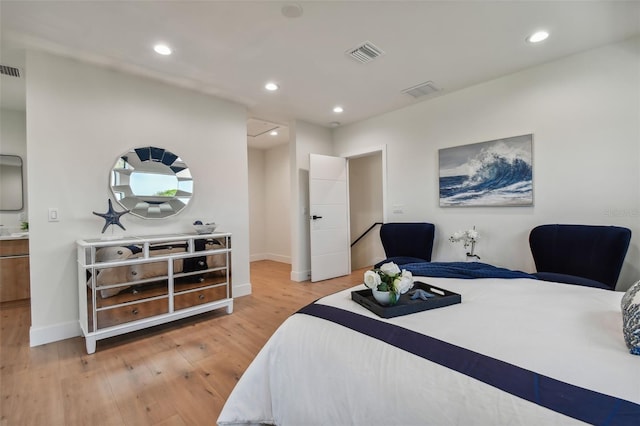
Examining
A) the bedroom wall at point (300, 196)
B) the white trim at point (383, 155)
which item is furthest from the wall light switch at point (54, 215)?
the white trim at point (383, 155)

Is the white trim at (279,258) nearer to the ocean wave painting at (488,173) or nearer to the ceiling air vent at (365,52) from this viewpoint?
the ocean wave painting at (488,173)

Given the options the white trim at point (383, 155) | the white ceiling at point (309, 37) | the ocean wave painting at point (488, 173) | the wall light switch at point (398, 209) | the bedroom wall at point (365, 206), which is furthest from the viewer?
the bedroom wall at point (365, 206)

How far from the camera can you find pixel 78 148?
103 inches

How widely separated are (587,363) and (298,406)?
3.13 feet

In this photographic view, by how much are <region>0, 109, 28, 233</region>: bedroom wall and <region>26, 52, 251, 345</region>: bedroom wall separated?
211 centimetres

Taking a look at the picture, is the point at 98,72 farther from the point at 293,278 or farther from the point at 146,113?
the point at 293,278

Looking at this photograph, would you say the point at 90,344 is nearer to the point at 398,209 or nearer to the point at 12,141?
the point at 12,141

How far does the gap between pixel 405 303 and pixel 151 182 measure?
113 inches

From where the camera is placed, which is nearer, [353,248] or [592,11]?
[592,11]

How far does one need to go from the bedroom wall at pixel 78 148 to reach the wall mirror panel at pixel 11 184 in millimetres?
2204

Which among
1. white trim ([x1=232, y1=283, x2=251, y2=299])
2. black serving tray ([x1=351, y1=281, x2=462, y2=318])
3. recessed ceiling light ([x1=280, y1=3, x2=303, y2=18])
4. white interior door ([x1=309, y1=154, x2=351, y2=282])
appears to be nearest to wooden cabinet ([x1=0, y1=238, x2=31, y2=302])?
white trim ([x1=232, y1=283, x2=251, y2=299])

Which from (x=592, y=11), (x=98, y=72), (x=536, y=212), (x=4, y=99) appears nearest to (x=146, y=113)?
(x=98, y=72)

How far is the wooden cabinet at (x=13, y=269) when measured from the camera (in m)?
3.43

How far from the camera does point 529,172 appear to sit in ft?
9.55
